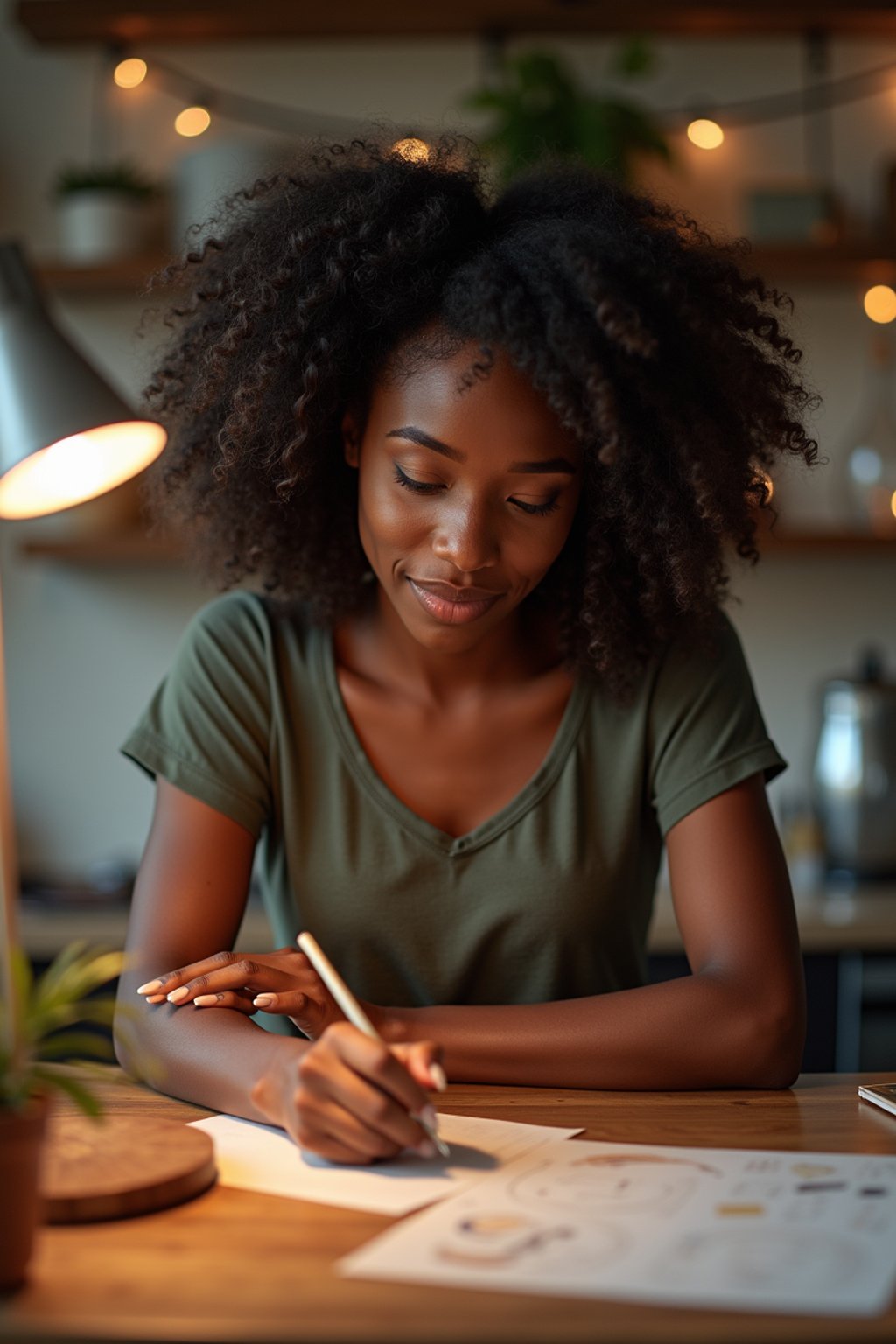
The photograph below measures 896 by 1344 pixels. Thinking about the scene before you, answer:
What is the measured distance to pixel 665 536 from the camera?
1447 millimetres

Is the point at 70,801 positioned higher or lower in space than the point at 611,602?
lower

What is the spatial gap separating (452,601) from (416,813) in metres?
0.23

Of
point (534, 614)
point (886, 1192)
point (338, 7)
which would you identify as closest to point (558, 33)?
point (338, 7)

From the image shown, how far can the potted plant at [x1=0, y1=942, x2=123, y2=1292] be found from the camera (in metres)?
0.78

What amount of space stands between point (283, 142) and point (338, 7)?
0.28 meters

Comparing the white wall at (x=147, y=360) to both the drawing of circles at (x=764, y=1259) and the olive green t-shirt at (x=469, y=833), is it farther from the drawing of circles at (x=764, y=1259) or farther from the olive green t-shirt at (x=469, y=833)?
the drawing of circles at (x=764, y=1259)

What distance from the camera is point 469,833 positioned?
1.46m

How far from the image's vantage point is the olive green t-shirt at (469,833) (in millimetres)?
1447

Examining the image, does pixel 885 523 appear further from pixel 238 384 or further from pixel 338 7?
pixel 238 384

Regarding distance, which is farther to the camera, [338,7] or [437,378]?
[338,7]

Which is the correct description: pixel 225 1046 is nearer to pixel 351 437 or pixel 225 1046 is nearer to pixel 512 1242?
pixel 512 1242

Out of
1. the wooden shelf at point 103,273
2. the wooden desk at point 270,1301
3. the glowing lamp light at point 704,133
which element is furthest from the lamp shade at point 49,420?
the glowing lamp light at point 704,133

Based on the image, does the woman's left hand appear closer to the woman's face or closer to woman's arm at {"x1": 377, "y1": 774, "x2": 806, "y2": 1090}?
woman's arm at {"x1": 377, "y1": 774, "x2": 806, "y2": 1090}

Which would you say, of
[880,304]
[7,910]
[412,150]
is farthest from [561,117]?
[7,910]
